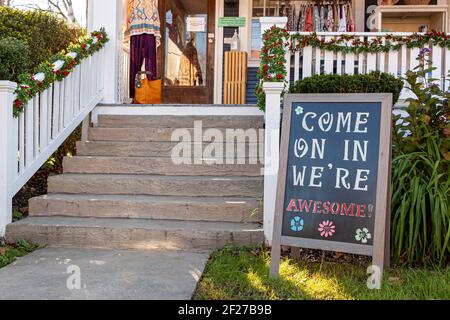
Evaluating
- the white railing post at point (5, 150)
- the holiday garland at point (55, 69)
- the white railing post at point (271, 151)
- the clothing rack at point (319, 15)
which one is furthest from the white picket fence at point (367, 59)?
the white railing post at point (5, 150)

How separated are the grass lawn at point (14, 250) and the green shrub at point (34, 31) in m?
2.58

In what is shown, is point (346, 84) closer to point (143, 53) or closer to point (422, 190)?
point (422, 190)

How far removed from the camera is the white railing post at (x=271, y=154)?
Answer: 3781mm

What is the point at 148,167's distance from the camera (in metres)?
4.74

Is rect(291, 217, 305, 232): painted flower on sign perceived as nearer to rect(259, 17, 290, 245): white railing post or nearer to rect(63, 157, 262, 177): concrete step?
rect(259, 17, 290, 245): white railing post

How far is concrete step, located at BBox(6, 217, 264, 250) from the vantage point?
3744 millimetres

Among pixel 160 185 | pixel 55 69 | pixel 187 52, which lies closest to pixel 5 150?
pixel 55 69

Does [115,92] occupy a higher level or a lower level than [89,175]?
higher

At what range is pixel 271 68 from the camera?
14.6ft

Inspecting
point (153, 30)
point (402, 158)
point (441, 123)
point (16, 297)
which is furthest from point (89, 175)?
point (441, 123)

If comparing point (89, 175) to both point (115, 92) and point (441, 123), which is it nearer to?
point (115, 92)

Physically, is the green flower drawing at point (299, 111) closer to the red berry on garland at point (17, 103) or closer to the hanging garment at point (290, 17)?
the red berry on garland at point (17, 103)

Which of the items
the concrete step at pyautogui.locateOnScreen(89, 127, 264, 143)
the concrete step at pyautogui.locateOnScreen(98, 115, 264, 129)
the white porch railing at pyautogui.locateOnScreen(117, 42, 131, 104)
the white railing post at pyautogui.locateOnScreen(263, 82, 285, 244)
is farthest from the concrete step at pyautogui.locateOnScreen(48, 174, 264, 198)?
the white porch railing at pyautogui.locateOnScreen(117, 42, 131, 104)
